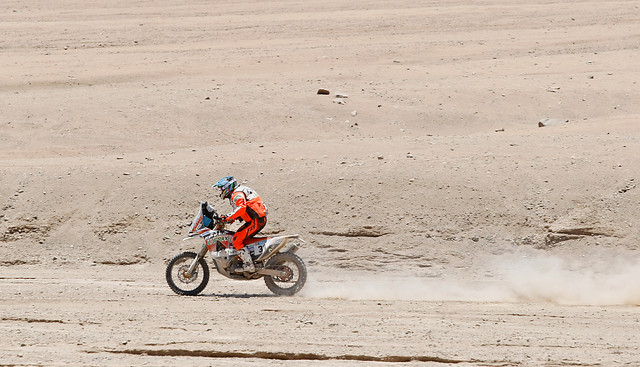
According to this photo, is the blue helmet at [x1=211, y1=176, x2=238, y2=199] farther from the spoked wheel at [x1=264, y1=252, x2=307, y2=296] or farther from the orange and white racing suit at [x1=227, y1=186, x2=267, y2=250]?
the spoked wheel at [x1=264, y1=252, x2=307, y2=296]

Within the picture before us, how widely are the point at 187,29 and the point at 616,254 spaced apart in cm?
2469

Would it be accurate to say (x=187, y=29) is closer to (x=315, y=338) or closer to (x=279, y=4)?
(x=279, y=4)

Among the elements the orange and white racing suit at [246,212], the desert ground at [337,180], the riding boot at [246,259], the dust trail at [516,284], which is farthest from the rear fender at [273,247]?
the dust trail at [516,284]

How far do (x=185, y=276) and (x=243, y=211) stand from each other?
1.41 metres

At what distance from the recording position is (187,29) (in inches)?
1432

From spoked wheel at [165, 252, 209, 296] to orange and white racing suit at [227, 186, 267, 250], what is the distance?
0.70 meters

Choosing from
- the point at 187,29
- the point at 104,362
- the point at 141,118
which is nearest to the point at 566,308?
the point at 104,362

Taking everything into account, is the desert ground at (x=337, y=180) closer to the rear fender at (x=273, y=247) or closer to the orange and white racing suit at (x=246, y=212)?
the rear fender at (x=273, y=247)

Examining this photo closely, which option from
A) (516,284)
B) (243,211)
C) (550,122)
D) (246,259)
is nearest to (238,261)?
(246,259)

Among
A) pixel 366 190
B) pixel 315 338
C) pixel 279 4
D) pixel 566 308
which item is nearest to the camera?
pixel 315 338

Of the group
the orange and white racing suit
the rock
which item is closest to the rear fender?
the orange and white racing suit

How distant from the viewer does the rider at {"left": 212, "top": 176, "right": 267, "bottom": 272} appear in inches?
493

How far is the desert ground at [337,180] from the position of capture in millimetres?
10070

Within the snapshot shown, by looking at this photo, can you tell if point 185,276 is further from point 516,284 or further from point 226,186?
point 516,284
